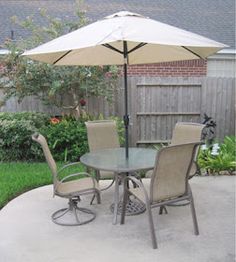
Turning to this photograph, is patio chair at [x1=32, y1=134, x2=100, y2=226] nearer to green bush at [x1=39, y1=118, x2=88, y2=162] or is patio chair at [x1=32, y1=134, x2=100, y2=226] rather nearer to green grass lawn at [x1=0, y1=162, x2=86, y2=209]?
green grass lawn at [x1=0, y1=162, x2=86, y2=209]

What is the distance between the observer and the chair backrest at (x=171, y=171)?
3.58 metres

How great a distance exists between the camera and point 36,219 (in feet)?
14.3

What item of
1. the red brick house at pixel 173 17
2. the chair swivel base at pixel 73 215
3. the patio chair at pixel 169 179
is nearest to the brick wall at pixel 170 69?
the red brick house at pixel 173 17

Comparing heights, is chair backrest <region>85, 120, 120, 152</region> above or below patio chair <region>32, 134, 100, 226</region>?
above

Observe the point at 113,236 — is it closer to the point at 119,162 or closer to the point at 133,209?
the point at 133,209

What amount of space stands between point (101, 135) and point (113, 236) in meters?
2.02

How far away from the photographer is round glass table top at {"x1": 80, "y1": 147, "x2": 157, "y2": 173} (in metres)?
4.12

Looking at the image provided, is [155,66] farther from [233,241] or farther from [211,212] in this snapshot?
[233,241]

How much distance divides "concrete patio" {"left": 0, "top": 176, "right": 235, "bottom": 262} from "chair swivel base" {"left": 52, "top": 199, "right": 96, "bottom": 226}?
87mm

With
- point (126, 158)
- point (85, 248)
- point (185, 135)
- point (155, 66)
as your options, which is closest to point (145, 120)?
point (155, 66)

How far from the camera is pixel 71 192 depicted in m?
4.18

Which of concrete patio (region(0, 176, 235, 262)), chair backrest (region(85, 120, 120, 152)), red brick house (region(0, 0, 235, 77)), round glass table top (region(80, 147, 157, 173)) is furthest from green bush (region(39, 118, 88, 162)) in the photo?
red brick house (region(0, 0, 235, 77))

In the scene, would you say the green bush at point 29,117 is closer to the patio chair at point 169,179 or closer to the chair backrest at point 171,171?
the patio chair at point 169,179

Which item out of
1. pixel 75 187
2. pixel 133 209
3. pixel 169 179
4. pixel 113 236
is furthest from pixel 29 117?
pixel 169 179
